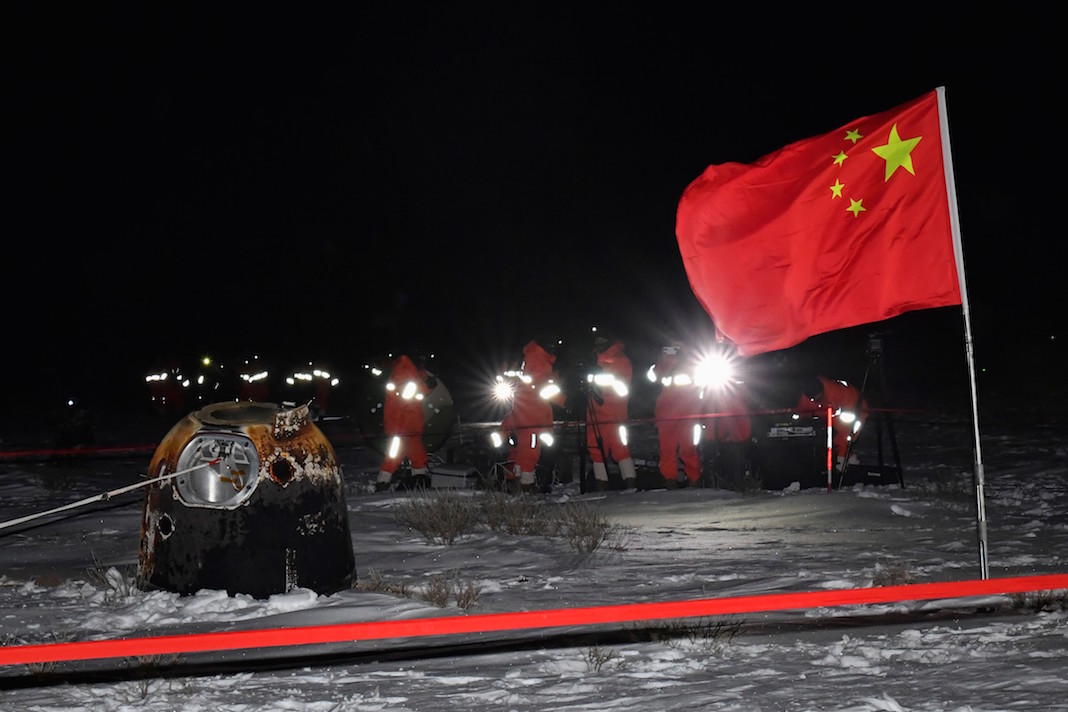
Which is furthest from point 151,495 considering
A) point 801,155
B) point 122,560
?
point 801,155

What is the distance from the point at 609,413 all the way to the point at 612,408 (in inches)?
2.8

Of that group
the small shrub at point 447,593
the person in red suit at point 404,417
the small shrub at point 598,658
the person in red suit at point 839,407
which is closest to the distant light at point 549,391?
the person in red suit at point 404,417

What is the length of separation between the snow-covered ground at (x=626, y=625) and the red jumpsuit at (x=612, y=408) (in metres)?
1.84

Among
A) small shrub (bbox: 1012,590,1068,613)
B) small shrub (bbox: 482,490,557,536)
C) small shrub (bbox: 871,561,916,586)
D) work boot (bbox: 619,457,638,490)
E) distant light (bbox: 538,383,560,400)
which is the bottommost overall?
small shrub (bbox: 1012,590,1068,613)

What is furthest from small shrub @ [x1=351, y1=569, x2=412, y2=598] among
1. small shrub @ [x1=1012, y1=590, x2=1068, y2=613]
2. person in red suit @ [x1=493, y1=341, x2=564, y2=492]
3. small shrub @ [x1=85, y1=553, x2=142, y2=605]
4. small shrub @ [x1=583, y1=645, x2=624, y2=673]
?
person in red suit @ [x1=493, y1=341, x2=564, y2=492]

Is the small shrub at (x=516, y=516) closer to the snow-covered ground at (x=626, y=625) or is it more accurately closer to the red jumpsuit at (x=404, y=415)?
the snow-covered ground at (x=626, y=625)

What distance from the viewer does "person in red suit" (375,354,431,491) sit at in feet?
40.6

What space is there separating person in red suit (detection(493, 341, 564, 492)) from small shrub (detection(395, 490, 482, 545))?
2579 mm

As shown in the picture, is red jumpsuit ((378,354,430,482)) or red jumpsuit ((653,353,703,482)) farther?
red jumpsuit ((378,354,430,482))

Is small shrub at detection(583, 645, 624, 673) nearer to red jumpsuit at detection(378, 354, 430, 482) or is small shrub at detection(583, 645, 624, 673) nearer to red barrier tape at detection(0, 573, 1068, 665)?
red barrier tape at detection(0, 573, 1068, 665)

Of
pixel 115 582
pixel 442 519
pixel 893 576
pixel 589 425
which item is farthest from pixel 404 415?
pixel 893 576

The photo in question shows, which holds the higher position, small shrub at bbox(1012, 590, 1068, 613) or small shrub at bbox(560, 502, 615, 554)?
small shrub at bbox(560, 502, 615, 554)

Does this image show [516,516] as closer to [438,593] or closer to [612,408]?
[438,593]

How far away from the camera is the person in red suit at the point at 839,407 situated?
11.8 m
